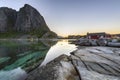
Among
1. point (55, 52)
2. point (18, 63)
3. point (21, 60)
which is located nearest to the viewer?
point (18, 63)

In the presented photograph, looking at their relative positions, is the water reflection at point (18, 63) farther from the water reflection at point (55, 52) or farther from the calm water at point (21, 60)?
the water reflection at point (55, 52)

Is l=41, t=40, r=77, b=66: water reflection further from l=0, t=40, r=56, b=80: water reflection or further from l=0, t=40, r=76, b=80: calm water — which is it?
l=0, t=40, r=56, b=80: water reflection

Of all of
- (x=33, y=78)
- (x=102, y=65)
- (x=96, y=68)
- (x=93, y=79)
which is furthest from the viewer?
(x=102, y=65)

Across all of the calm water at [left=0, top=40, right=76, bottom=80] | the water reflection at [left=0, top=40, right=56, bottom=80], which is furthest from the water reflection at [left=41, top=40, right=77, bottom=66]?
the water reflection at [left=0, top=40, right=56, bottom=80]

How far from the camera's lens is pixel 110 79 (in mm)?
8562

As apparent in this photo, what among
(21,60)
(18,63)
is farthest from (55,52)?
(18,63)

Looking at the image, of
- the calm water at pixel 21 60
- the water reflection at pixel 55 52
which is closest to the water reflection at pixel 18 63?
the calm water at pixel 21 60

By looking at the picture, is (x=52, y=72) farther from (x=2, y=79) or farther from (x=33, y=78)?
(x=2, y=79)

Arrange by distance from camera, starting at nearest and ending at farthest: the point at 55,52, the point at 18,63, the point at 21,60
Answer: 1. the point at 18,63
2. the point at 21,60
3. the point at 55,52

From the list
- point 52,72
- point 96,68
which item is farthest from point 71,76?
point 96,68

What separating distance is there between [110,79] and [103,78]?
1.28 ft

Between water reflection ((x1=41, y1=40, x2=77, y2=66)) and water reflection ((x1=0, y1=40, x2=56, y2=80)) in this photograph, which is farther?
water reflection ((x1=41, y1=40, x2=77, y2=66))

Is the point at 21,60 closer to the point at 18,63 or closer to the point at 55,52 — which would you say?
the point at 18,63

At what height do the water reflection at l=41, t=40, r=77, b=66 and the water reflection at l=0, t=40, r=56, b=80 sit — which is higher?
the water reflection at l=0, t=40, r=56, b=80
